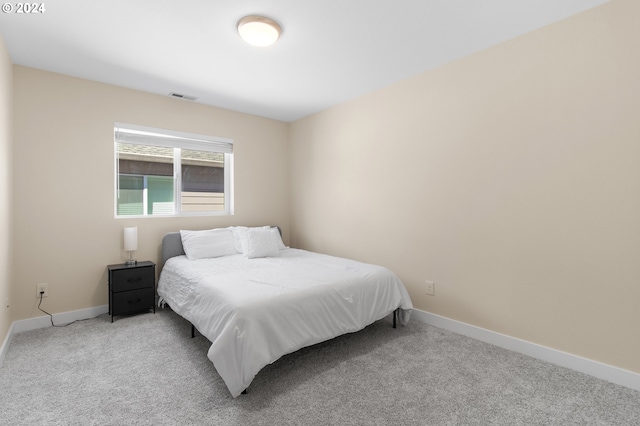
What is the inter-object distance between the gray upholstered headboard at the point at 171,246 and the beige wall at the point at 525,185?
89.7 inches

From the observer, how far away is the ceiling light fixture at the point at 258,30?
2136 mm

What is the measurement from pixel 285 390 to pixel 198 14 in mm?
2591

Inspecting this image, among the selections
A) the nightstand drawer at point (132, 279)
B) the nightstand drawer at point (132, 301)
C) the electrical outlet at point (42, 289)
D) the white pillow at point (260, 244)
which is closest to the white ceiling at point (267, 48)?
the white pillow at point (260, 244)

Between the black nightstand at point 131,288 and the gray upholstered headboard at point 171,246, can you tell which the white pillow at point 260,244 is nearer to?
the gray upholstered headboard at point 171,246

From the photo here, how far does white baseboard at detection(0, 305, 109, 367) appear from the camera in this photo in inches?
109

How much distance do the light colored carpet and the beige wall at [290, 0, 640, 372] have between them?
1.38 ft

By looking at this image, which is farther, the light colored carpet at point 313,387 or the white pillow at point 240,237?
the white pillow at point 240,237

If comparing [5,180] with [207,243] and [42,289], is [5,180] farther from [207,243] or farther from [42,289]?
[207,243]

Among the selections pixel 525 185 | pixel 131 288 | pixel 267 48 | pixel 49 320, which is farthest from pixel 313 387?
pixel 49 320

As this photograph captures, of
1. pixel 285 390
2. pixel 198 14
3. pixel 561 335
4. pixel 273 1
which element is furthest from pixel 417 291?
pixel 198 14

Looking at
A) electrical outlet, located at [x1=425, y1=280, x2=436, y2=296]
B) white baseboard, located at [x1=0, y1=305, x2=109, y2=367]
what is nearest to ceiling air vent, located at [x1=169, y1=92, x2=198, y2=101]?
white baseboard, located at [x1=0, y1=305, x2=109, y2=367]

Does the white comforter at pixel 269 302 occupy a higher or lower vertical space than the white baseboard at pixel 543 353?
higher

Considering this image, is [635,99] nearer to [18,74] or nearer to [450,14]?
[450,14]

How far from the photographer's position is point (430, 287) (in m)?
3.04
